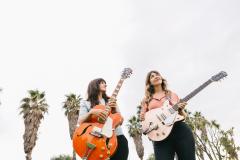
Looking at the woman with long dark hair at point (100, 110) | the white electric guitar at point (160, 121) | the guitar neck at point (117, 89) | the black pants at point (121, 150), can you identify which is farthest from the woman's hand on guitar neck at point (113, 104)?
the white electric guitar at point (160, 121)

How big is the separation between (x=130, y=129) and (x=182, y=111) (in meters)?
31.7

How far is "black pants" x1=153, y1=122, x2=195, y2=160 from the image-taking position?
12.8 ft

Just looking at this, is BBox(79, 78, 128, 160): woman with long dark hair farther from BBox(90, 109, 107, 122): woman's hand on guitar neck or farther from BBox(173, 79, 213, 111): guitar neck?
BBox(173, 79, 213, 111): guitar neck

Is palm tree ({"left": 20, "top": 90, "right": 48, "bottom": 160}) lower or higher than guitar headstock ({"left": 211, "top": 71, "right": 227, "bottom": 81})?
higher

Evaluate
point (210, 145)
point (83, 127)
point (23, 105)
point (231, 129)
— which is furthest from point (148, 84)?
point (23, 105)

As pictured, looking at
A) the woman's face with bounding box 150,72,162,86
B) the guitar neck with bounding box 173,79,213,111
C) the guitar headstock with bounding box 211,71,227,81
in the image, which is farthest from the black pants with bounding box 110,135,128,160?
the guitar headstock with bounding box 211,71,227,81

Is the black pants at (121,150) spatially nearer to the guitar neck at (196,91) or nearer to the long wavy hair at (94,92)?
the long wavy hair at (94,92)

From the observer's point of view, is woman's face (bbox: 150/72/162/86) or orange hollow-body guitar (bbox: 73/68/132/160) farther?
woman's face (bbox: 150/72/162/86)

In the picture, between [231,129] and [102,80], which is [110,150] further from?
[231,129]

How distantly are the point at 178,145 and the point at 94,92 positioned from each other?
144 centimetres

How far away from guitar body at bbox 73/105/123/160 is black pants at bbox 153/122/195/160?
0.68 metres

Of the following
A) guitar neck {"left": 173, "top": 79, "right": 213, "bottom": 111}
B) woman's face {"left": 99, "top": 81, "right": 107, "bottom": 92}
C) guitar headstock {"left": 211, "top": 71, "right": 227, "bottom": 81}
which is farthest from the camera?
guitar headstock {"left": 211, "top": 71, "right": 227, "bottom": 81}

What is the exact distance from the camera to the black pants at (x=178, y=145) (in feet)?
12.8

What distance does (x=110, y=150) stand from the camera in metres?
3.68
